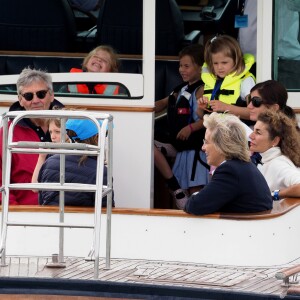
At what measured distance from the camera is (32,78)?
30.4ft

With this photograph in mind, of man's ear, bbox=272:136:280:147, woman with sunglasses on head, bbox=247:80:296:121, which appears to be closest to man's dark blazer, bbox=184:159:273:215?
man's ear, bbox=272:136:280:147

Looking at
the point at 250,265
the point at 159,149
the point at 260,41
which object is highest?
the point at 260,41

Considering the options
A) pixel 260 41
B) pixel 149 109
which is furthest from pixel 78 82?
pixel 260 41

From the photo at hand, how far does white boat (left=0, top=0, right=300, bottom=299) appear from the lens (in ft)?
26.0

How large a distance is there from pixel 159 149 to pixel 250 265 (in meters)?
1.83

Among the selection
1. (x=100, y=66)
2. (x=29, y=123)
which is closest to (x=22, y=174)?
(x=29, y=123)

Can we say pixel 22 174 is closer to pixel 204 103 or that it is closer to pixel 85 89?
pixel 85 89

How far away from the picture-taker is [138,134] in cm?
939

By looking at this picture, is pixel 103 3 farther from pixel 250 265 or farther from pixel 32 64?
pixel 250 265

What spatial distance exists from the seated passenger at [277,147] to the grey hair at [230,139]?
0.69 metres

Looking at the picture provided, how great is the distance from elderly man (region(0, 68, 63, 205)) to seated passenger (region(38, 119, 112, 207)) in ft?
1.37

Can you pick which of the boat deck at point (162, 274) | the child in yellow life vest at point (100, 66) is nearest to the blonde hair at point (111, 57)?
the child in yellow life vest at point (100, 66)

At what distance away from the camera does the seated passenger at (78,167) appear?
8.67 m

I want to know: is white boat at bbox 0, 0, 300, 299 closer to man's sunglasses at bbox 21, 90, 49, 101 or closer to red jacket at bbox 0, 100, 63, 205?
red jacket at bbox 0, 100, 63, 205
